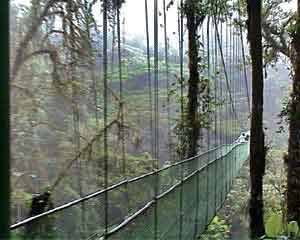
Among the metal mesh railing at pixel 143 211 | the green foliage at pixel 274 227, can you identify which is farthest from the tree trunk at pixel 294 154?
the green foliage at pixel 274 227

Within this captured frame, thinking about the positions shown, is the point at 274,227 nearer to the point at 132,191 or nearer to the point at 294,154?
the point at 132,191

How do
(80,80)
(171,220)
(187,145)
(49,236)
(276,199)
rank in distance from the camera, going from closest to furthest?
(49,236)
(80,80)
(171,220)
(187,145)
(276,199)

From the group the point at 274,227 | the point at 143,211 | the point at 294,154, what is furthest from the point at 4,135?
the point at 294,154

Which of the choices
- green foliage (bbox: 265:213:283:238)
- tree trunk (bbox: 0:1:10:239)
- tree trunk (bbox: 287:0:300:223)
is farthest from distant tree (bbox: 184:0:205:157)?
tree trunk (bbox: 0:1:10:239)

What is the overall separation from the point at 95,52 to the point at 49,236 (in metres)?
1.17

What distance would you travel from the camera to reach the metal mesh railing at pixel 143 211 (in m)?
1.20

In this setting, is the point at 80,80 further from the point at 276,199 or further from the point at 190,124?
the point at 276,199

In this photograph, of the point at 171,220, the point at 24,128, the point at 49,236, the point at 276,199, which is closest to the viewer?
the point at 49,236

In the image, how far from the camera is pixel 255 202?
12.3 ft

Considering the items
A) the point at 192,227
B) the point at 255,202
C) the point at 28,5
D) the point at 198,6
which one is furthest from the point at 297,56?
the point at 28,5

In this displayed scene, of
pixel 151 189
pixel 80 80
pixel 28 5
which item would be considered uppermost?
pixel 28 5

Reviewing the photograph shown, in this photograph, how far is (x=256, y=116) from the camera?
3660 mm

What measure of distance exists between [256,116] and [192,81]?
1326mm

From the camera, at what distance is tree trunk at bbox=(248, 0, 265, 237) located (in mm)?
3637
